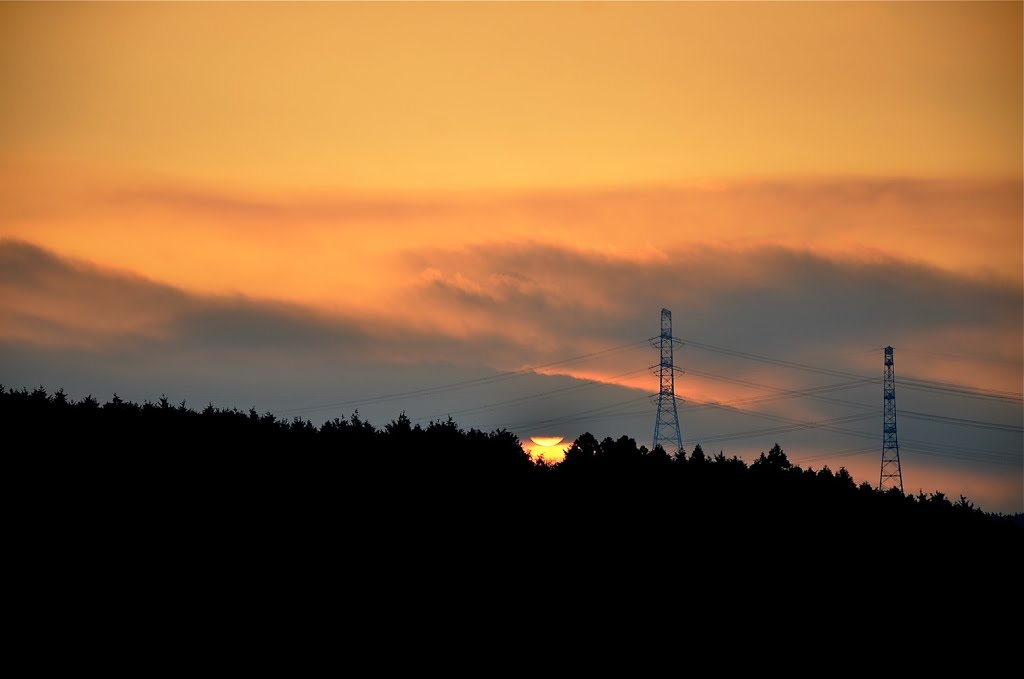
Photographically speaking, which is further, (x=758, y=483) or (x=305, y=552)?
(x=758, y=483)

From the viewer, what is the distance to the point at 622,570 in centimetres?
5428

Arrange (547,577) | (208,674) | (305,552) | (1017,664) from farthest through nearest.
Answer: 1. (1017,664)
2. (547,577)
3. (305,552)
4. (208,674)

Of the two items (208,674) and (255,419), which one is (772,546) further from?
(208,674)

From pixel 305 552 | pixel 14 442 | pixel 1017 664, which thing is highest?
pixel 14 442

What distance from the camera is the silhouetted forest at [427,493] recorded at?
48.2 m

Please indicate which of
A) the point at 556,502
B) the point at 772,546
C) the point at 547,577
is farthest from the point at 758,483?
the point at 547,577

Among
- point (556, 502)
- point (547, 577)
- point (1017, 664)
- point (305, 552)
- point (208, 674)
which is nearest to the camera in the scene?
point (208, 674)

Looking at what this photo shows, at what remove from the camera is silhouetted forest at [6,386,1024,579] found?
4816 cm

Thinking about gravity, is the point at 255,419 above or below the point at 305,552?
above

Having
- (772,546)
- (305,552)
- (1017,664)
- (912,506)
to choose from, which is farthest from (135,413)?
(912,506)

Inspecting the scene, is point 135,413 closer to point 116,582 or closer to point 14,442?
point 14,442

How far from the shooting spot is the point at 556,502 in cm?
6025

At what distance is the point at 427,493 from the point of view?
2195 inches

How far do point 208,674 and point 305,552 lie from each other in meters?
9.00
